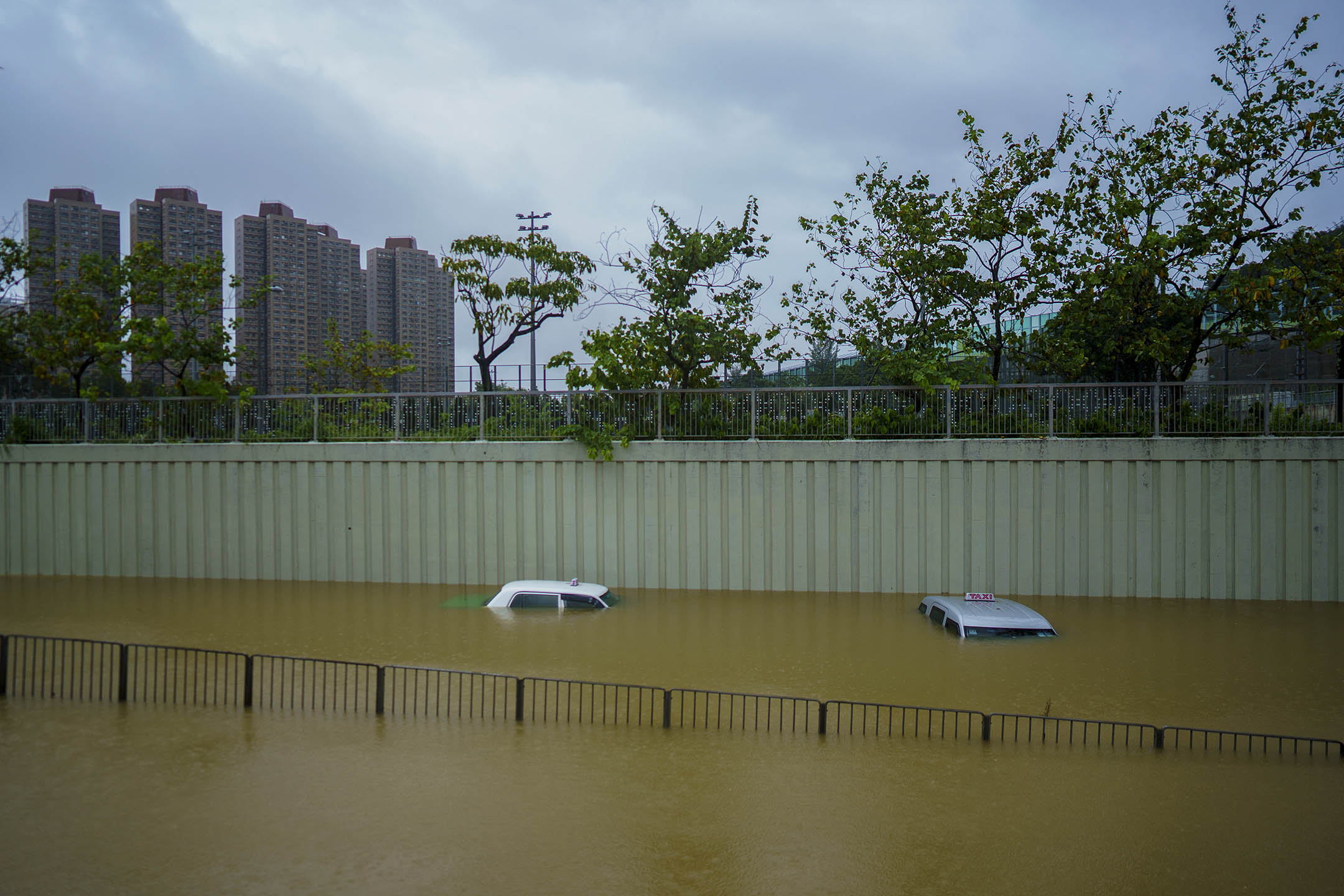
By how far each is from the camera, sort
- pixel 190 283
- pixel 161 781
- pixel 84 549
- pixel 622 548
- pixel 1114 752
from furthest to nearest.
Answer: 1. pixel 190 283
2. pixel 84 549
3. pixel 622 548
4. pixel 1114 752
5. pixel 161 781

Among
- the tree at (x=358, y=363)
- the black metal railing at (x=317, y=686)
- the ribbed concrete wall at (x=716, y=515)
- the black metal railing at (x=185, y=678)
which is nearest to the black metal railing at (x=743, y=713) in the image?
the black metal railing at (x=317, y=686)

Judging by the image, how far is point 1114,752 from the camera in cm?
836

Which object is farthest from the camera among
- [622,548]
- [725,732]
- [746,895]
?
[622,548]

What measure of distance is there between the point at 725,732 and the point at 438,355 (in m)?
32.5

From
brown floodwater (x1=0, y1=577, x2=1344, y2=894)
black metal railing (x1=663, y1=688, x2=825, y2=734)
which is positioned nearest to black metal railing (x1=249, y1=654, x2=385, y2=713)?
brown floodwater (x1=0, y1=577, x2=1344, y2=894)

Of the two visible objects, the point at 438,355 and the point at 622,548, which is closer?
the point at 622,548

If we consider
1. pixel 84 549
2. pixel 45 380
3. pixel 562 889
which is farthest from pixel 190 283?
pixel 562 889

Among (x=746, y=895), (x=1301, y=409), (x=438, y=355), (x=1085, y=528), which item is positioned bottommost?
(x=746, y=895)

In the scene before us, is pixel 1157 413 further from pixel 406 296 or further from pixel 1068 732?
pixel 406 296

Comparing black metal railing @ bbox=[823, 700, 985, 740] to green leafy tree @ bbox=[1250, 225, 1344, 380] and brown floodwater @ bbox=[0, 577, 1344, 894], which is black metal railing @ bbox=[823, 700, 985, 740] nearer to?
brown floodwater @ bbox=[0, 577, 1344, 894]

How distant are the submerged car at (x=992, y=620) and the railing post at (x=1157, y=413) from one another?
4940 mm

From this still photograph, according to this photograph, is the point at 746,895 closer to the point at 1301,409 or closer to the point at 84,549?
the point at 1301,409

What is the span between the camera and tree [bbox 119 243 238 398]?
19.4 meters

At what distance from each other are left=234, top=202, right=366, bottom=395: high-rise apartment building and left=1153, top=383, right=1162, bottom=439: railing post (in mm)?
25277
